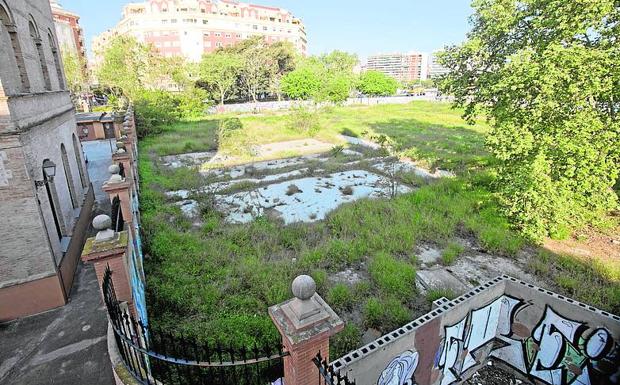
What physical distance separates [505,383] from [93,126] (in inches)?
1056

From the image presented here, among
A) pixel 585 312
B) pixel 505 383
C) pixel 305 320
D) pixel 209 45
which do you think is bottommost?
pixel 505 383

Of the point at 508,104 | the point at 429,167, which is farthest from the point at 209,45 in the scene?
the point at 508,104

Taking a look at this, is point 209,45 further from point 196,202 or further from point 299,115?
point 196,202

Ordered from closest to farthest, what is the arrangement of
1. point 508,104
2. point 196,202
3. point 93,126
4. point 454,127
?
point 508,104 < point 196,202 < point 93,126 < point 454,127

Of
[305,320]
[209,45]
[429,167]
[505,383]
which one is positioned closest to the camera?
[305,320]

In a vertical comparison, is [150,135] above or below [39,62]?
below

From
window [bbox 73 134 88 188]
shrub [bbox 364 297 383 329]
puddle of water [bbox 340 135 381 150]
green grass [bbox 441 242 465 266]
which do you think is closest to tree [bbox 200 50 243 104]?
puddle of water [bbox 340 135 381 150]

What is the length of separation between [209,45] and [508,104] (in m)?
80.4

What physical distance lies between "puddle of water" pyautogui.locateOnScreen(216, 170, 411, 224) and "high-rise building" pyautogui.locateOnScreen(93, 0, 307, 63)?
61269 mm

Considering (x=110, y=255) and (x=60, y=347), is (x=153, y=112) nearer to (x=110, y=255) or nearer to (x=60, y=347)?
(x=60, y=347)

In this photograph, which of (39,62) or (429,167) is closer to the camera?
(39,62)

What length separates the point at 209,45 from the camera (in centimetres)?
7775

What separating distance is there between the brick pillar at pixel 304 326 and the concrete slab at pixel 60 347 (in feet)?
10.8

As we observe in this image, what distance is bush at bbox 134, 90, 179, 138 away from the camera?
24.9 metres
